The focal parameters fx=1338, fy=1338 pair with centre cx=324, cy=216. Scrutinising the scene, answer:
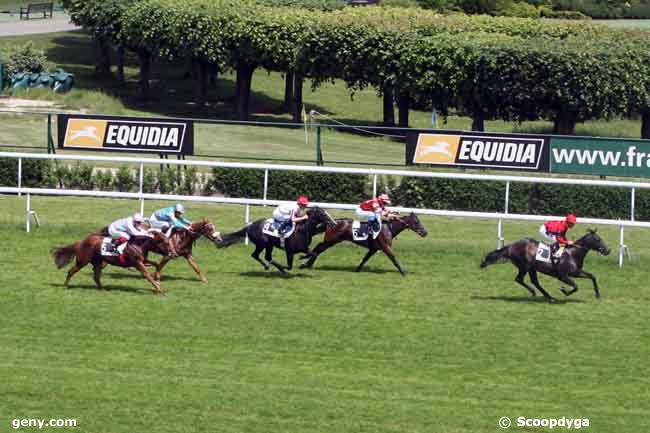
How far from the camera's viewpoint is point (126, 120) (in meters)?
23.7

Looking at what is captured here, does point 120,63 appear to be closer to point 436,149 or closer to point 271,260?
point 436,149

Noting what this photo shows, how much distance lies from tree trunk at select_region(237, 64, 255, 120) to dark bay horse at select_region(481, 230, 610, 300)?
23805 mm

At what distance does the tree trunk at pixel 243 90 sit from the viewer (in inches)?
1538

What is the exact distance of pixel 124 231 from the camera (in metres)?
15.4

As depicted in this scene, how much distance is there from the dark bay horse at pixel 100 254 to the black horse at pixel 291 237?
1.13m

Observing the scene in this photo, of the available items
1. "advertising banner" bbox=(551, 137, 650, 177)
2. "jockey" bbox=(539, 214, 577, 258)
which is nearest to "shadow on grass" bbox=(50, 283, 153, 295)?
"jockey" bbox=(539, 214, 577, 258)

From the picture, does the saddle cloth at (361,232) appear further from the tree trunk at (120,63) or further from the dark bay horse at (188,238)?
the tree trunk at (120,63)

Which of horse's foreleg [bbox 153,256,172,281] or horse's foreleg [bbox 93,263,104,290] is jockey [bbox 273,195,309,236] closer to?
horse's foreleg [bbox 153,256,172,281]

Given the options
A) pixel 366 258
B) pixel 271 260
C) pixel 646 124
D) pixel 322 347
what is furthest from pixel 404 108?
pixel 322 347

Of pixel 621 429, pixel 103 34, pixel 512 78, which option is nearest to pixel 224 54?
pixel 103 34

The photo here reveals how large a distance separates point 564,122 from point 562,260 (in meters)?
21.1

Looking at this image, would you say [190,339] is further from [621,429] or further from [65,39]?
[65,39]

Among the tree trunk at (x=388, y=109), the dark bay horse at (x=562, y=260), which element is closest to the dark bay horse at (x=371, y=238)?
the dark bay horse at (x=562, y=260)

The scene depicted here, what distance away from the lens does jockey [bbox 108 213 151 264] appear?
50.2ft
